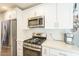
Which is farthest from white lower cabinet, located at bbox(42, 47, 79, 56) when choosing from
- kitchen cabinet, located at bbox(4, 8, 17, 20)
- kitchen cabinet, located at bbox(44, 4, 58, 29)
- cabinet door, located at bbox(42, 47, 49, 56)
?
kitchen cabinet, located at bbox(4, 8, 17, 20)

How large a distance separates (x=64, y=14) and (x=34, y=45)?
0.56 metres

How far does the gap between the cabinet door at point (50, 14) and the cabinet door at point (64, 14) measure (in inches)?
2.5

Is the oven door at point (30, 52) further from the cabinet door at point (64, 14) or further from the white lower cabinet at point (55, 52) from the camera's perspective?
the cabinet door at point (64, 14)

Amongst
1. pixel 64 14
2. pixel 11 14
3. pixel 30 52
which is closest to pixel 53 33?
pixel 64 14

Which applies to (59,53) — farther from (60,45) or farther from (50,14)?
(50,14)

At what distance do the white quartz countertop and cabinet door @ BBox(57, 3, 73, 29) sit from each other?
0.21 meters

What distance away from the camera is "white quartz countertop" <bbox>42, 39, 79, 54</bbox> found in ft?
5.60

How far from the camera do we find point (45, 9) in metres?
1.77

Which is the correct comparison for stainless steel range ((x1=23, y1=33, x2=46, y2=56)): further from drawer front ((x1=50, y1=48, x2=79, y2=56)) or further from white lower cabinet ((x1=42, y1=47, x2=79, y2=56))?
drawer front ((x1=50, y1=48, x2=79, y2=56))

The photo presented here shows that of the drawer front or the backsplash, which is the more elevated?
the backsplash

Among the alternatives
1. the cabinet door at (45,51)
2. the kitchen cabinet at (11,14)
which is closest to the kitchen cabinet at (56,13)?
the kitchen cabinet at (11,14)

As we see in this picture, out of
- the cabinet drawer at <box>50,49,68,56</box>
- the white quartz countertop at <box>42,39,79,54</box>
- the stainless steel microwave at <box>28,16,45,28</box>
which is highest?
the stainless steel microwave at <box>28,16,45,28</box>

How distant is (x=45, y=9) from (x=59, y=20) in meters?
0.23

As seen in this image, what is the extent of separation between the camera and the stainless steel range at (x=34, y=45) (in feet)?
5.86
